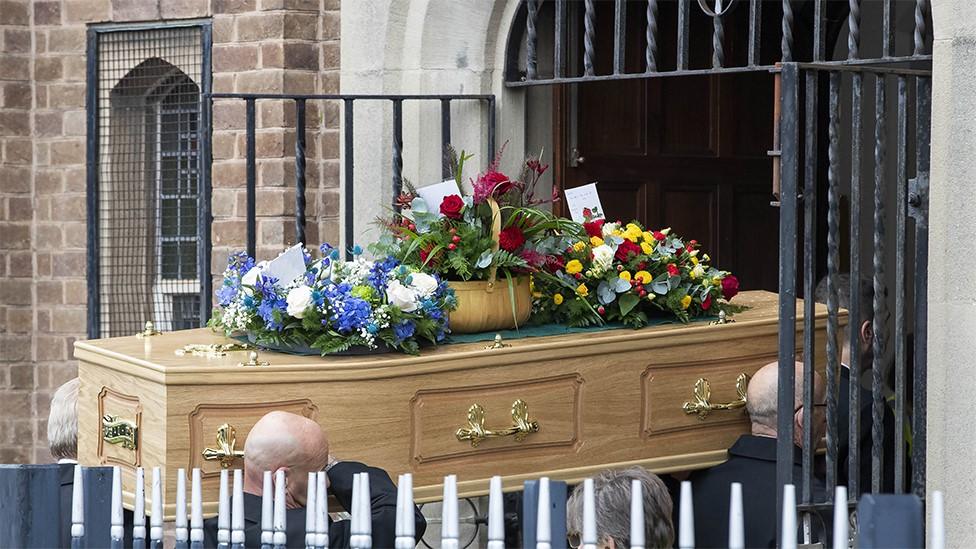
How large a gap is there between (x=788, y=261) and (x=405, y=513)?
6.31 ft

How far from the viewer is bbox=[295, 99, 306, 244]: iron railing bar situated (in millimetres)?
6113

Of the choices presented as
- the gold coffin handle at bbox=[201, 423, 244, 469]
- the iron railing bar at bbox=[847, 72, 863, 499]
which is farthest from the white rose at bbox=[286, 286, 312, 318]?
the iron railing bar at bbox=[847, 72, 863, 499]

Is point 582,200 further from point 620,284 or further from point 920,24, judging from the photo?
point 920,24

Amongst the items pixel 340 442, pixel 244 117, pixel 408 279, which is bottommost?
pixel 340 442

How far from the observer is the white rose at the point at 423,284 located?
4.68 meters

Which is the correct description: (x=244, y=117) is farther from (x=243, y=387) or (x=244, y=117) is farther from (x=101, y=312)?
(x=243, y=387)

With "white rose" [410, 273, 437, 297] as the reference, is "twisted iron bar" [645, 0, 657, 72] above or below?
above

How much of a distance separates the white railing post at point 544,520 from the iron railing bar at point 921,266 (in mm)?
2298

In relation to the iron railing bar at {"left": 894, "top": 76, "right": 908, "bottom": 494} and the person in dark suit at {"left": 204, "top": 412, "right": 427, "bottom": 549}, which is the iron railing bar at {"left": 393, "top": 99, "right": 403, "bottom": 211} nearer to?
the person in dark suit at {"left": 204, "top": 412, "right": 427, "bottom": 549}

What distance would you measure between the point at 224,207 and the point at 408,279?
2334 mm

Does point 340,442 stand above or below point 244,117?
below

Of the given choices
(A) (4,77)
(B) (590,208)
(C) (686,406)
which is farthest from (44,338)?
(C) (686,406)

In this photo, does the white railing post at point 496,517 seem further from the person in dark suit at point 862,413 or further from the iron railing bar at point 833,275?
the person in dark suit at point 862,413

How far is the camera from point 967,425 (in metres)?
4.43
